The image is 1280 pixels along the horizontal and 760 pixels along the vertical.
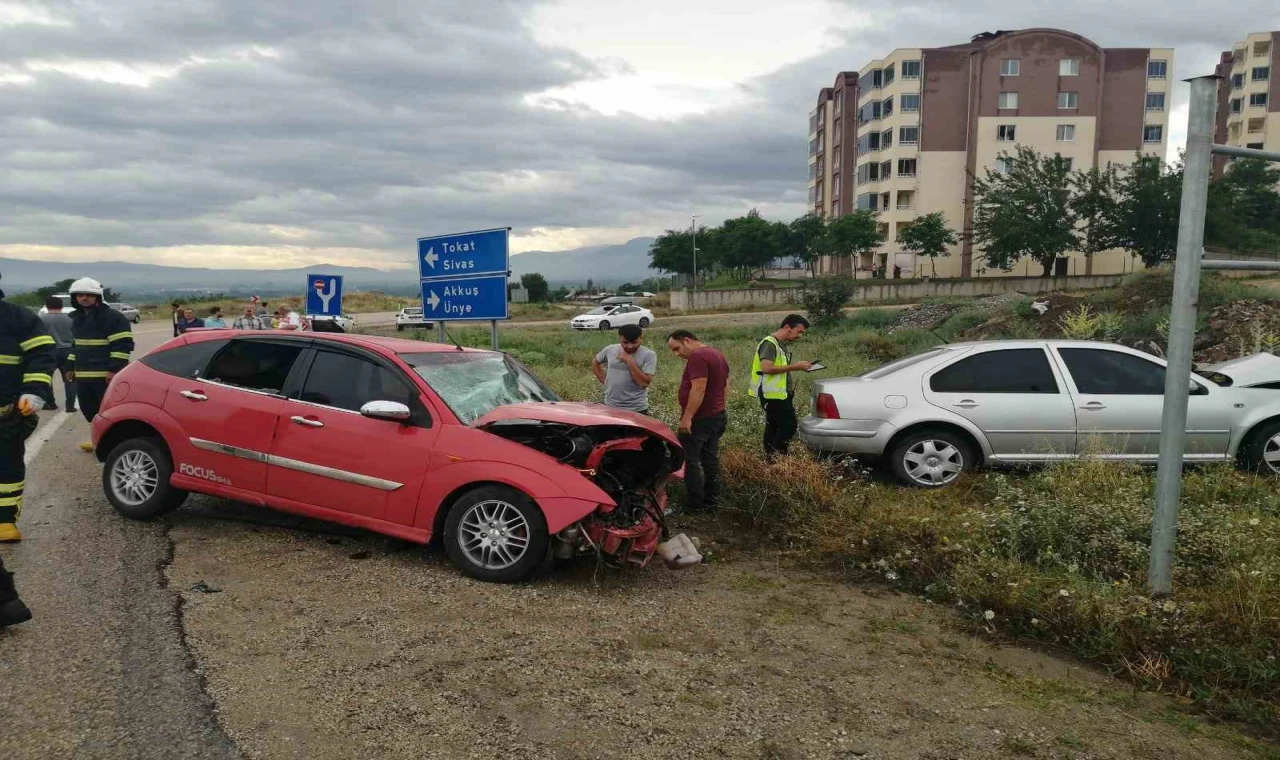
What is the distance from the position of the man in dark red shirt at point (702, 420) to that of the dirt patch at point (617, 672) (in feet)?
5.01

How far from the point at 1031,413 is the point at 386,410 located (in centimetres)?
546

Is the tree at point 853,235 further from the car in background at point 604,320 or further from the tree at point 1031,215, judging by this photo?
the car in background at point 604,320

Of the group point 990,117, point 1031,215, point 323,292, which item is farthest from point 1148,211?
point 323,292

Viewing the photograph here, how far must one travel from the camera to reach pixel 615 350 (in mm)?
7910

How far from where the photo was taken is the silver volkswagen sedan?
7.63 meters

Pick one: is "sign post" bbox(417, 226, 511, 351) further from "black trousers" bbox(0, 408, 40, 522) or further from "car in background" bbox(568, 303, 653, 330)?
"car in background" bbox(568, 303, 653, 330)

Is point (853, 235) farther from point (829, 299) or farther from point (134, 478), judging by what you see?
point (134, 478)

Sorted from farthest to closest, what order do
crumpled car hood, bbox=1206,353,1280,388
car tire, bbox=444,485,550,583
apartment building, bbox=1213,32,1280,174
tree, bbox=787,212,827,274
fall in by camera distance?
apartment building, bbox=1213,32,1280,174 < tree, bbox=787,212,827,274 < crumpled car hood, bbox=1206,353,1280,388 < car tire, bbox=444,485,550,583

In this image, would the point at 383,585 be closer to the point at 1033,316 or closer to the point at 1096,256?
the point at 1033,316

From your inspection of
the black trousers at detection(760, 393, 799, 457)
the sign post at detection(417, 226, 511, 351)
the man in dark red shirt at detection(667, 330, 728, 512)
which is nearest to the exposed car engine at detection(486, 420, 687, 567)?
the man in dark red shirt at detection(667, 330, 728, 512)

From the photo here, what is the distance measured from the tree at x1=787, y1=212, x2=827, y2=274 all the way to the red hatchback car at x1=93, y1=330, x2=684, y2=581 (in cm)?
6514

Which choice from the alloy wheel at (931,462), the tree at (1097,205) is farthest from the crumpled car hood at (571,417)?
the tree at (1097,205)

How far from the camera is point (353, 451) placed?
563 cm

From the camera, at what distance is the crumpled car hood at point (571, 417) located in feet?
17.9
